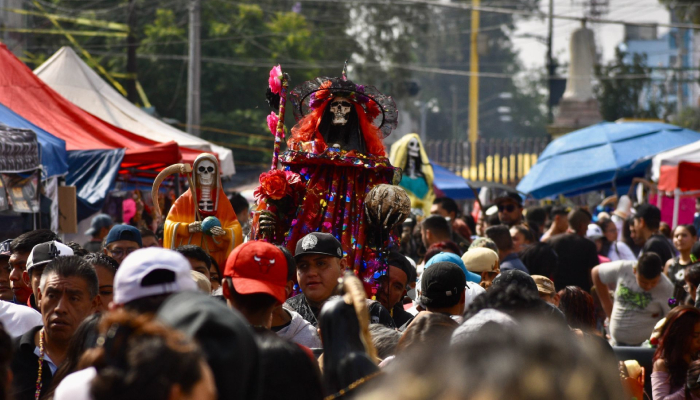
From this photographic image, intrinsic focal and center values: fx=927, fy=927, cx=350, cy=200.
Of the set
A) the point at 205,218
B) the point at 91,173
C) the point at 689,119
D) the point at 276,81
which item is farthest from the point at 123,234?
the point at 689,119

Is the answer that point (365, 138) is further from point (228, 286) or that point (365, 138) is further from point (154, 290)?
point (154, 290)

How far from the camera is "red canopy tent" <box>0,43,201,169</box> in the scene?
1065 centimetres

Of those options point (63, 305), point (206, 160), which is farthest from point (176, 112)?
point (63, 305)

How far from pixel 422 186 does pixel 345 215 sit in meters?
5.44

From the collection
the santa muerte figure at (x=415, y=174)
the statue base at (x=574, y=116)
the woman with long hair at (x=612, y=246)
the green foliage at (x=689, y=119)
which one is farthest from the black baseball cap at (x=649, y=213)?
the green foliage at (x=689, y=119)

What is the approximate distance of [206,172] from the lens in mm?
7109

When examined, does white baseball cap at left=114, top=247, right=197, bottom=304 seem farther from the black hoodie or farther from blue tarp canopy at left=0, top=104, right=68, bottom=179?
blue tarp canopy at left=0, top=104, right=68, bottom=179

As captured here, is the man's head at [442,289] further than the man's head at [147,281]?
Yes

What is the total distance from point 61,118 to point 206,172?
4808 millimetres

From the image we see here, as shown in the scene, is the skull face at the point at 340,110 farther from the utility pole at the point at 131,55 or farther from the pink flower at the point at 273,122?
the utility pole at the point at 131,55

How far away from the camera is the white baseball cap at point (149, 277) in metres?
2.52

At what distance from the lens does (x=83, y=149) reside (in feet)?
35.1

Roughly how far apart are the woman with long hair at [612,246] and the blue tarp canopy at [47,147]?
20.5ft

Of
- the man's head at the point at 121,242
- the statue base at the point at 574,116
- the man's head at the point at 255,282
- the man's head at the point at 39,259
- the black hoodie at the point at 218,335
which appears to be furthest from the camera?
the statue base at the point at 574,116
